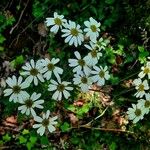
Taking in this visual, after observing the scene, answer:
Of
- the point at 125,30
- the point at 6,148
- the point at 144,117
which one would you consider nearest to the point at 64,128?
the point at 6,148

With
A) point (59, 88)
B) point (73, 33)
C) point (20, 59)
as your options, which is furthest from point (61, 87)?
point (20, 59)

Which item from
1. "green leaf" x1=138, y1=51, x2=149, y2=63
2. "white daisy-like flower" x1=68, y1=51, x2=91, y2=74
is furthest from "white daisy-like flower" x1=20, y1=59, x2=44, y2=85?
"green leaf" x1=138, y1=51, x2=149, y2=63

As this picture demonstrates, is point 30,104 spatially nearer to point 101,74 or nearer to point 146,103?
point 101,74

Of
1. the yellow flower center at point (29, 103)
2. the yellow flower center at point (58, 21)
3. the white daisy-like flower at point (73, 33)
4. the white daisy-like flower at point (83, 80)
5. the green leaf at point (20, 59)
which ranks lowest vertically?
the yellow flower center at point (29, 103)

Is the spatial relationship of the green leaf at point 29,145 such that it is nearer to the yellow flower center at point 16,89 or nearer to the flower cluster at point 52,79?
the flower cluster at point 52,79

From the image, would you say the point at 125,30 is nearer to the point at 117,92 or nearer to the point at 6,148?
the point at 117,92

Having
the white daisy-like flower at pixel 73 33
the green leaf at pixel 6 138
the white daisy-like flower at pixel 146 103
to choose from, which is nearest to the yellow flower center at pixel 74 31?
the white daisy-like flower at pixel 73 33
